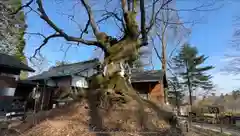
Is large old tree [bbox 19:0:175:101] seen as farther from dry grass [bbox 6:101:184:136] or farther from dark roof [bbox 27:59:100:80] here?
dark roof [bbox 27:59:100:80]

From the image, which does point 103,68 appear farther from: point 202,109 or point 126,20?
point 202,109

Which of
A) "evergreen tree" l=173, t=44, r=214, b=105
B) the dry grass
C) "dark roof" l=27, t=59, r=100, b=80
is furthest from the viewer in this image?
"evergreen tree" l=173, t=44, r=214, b=105

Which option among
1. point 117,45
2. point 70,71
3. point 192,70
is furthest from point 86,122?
point 192,70

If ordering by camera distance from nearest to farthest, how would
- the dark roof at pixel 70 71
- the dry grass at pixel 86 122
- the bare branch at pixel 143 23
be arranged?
the dry grass at pixel 86 122, the bare branch at pixel 143 23, the dark roof at pixel 70 71

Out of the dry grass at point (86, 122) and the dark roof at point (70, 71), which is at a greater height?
the dark roof at point (70, 71)

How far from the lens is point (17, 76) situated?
33.5 feet

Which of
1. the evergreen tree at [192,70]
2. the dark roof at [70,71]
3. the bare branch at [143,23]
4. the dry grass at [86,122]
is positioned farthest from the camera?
the evergreen tree at [192,70]

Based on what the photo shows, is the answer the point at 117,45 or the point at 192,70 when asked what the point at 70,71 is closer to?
the point at 117,45

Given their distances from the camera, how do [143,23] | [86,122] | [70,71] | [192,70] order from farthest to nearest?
[192,70]
[70,71]
[143,23]
[86,122]

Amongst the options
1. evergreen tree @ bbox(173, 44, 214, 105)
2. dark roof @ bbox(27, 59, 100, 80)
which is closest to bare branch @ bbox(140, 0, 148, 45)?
dark roof @ bbox(27, 59, 100, 80)

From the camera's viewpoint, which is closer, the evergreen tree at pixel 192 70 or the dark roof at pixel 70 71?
the dark roof at pixel 70 71

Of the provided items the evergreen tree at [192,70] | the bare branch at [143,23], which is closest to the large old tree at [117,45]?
the bare branch at [143,23]

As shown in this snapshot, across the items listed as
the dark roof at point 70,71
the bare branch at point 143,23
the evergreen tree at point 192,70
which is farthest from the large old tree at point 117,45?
the evergreen tree at point 192,70

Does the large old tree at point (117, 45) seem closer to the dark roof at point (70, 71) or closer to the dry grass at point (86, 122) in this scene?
the dry grass at point (86, 122)
